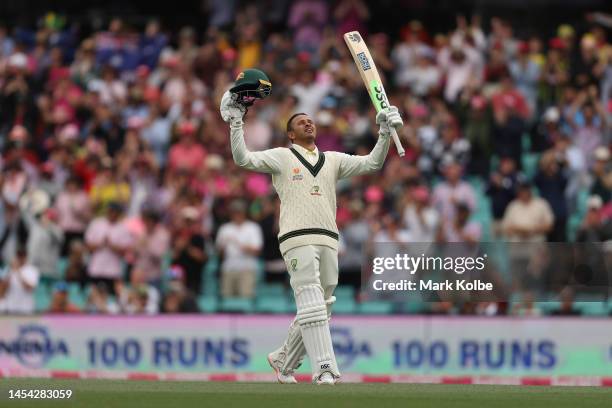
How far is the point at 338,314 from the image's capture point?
20188 mm

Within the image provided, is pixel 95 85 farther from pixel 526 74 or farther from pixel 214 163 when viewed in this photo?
pixel 526 74

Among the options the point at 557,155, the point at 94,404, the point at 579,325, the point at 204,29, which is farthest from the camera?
the point at 204,29

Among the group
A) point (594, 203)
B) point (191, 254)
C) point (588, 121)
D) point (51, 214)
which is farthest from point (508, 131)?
point (51, 214)

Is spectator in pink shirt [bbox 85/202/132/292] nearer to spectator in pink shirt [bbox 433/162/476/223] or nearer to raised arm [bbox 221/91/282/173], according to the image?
spectator in pink shirt [bbox 433/162/476/223]

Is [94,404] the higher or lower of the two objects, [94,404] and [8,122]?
the lower

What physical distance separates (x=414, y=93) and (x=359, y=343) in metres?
6.00

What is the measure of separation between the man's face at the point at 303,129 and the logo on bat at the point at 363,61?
0.88 m

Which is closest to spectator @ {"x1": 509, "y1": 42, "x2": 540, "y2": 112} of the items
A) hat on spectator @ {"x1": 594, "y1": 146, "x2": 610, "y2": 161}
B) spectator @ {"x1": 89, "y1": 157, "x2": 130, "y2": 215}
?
hat on spectator @ {"x1": 594, "y1": 146, "x2": 610, "y2": 161}

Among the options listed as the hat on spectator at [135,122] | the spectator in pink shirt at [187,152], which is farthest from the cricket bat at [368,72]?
the hat on spectator at [135,122]

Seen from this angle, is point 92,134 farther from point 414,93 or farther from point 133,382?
point 133,382

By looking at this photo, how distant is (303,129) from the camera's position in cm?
1333

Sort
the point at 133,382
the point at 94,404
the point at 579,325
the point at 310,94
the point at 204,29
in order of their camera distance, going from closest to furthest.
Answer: the point at 94,404 → the point at 133,382 → the point at 579,325 → the point at 310,94 → the point at 204,29

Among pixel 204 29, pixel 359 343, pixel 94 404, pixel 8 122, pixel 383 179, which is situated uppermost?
pixel 204 29

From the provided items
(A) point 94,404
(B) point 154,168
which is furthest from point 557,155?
(A) point 94,404
